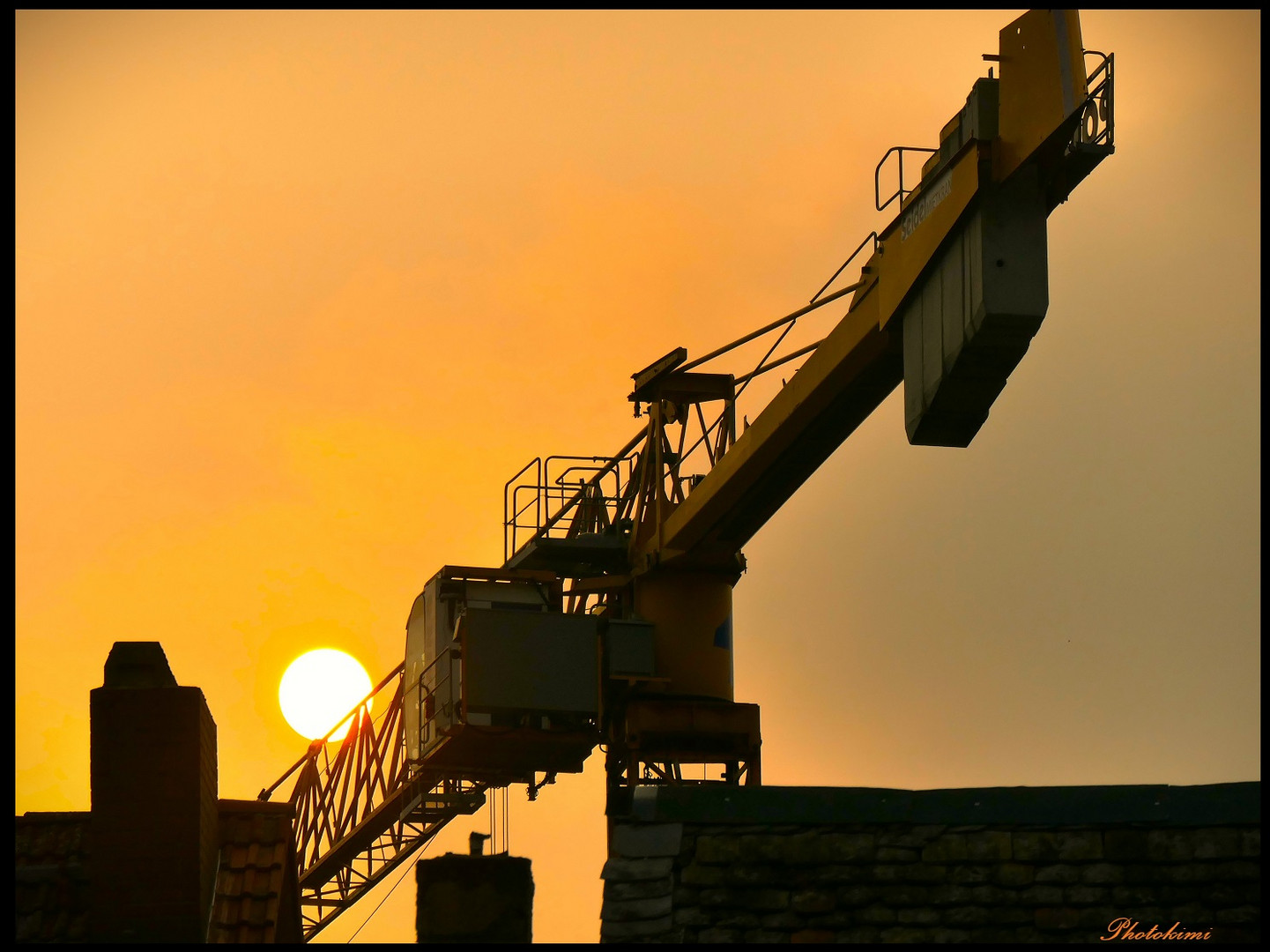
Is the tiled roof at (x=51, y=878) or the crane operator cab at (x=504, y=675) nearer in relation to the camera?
the tiled roof at (x=51, y=878)

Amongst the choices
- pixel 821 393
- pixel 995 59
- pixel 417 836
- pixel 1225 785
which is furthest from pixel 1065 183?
pixel 417 836

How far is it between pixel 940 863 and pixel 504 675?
14.5 meters

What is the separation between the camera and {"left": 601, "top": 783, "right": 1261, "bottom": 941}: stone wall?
42.1ft

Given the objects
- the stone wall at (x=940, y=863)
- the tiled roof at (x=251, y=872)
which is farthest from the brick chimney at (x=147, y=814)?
the stone wall at (x=940, y=863)

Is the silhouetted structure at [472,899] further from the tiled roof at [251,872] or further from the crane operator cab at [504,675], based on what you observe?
the crane operator cab at [504,675]

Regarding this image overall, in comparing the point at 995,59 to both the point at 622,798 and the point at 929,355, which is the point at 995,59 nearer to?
the point at 929,355

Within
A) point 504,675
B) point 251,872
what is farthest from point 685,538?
point 251,872

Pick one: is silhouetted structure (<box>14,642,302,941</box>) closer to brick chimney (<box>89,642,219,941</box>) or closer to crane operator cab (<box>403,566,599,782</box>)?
brick chimney (<box>89,642,219,941</box>)

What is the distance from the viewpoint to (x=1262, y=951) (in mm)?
12523

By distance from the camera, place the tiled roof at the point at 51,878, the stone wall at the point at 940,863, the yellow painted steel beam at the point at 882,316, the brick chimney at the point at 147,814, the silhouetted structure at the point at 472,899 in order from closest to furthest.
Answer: the stone wall at the point at 940,863, the silhouetted structure at the point at 472,899, the brick chimney at the point at 147,814, the tiled roof at the point at 51,878, the yellow painted steel beam at the point at 882,316

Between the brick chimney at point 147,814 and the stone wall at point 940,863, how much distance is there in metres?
3.34

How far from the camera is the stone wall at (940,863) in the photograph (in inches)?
505

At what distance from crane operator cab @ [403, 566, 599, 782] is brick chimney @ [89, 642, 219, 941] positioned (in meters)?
11.9

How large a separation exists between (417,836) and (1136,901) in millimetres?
20472
